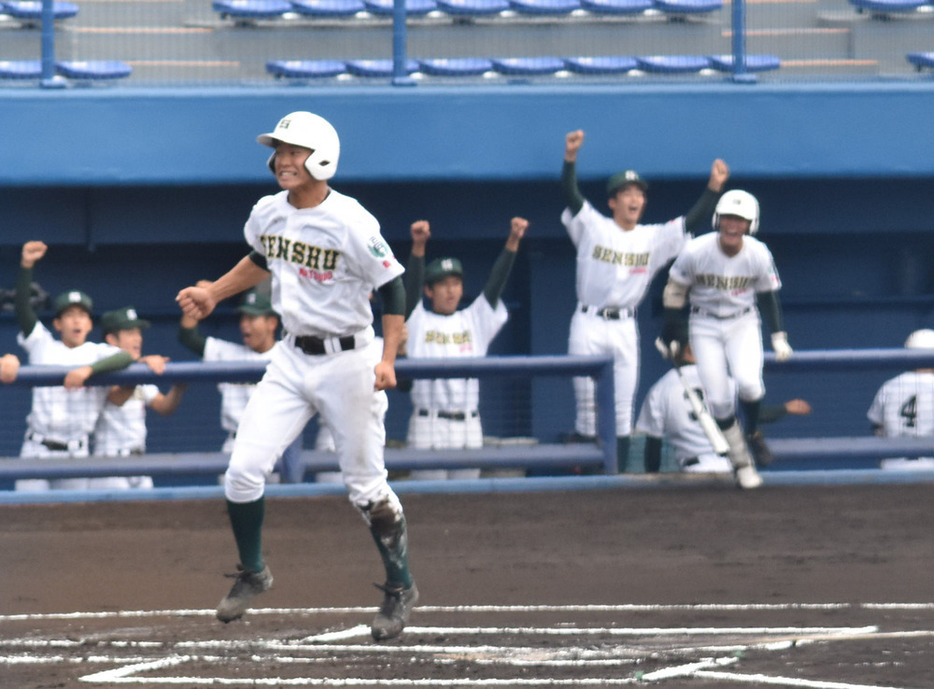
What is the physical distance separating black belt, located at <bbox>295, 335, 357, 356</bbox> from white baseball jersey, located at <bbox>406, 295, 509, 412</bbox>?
3871 mm

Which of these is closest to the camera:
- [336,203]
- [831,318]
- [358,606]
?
[336,203]

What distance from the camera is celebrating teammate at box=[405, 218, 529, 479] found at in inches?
351

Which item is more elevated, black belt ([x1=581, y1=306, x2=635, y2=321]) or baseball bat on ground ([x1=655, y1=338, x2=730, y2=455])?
black belt ([x1=581, y1=306, x2=635, y2=321])

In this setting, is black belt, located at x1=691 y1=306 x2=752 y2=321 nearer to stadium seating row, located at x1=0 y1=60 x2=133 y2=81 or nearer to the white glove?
the white glove

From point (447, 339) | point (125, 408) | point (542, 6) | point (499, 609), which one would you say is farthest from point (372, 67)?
point (499, 609)

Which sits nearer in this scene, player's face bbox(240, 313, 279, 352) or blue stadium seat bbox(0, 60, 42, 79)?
player's face bbox(240, 313, 279, 352)

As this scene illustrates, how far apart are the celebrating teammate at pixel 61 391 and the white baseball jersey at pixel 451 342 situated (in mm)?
1804

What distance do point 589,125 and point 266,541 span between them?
13.1 ft

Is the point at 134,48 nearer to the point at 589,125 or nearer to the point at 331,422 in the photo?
the point at 589,125

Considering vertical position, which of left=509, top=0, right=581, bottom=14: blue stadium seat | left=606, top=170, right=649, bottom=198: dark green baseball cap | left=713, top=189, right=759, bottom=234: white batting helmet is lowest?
left=713, top=189, right=759, bottom=234: white batting helmet

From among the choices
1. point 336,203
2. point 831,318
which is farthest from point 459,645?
point 831,318

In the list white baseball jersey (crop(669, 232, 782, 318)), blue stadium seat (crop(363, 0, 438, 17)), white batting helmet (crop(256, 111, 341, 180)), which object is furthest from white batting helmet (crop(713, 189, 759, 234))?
white batting helmet (crop(256, 111, 341, 180))

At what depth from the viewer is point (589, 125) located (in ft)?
33.0

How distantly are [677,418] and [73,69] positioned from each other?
187 inches
